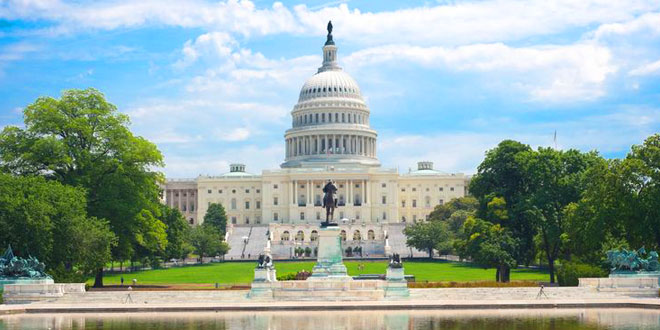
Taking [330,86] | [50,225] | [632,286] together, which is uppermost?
[330,86]

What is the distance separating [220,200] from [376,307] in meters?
118

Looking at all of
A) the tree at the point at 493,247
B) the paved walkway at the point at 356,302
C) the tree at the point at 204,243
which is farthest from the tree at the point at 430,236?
the paved walkway at the point at 356,302

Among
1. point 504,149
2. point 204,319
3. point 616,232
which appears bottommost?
point 204,319

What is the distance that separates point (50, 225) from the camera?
45.2 meters

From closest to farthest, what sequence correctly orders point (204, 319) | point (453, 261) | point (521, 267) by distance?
point (204, 319)
point (521, 267)
point (453, 261)

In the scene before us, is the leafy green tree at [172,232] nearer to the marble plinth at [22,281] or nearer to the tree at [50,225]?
the tree at [50,225]

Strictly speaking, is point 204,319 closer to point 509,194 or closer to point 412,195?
point 509,194

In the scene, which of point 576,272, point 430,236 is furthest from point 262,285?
point 430,236

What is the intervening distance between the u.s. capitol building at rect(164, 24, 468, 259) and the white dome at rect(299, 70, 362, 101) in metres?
0.16

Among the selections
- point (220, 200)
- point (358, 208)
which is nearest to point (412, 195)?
point (358, 208)

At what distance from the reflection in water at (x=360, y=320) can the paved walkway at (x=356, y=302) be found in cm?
124

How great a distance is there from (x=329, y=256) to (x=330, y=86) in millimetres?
113338

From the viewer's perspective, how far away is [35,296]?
131 feet

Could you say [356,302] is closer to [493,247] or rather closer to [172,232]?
[493,247]
